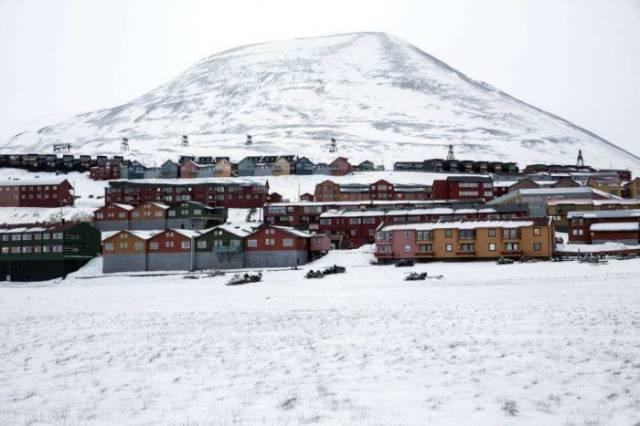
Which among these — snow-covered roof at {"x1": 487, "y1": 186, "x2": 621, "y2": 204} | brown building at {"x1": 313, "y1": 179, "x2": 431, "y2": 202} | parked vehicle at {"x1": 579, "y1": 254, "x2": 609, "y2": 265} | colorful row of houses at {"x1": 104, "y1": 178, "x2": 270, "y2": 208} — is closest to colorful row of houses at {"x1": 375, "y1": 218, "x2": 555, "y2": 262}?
parked vehicle at {"x1": 579, "y1": 254, "x2": 609, "y2": 265}

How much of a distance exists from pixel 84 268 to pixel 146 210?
632 inches

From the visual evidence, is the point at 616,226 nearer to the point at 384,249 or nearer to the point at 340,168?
the point at 384,249

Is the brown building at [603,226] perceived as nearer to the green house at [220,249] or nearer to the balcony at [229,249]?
the green house at [220,249]

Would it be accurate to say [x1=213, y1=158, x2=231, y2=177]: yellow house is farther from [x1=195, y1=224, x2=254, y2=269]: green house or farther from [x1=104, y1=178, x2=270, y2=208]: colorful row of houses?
[x1=195, y1=224, x2=254, y2=269]: green house

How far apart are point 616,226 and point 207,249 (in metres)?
44.2

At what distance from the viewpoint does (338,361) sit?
1616cm

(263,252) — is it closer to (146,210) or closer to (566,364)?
(146,210)

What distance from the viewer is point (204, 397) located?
13328 mm

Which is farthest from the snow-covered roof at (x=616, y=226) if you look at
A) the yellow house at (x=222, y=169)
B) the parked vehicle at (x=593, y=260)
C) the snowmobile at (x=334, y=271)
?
the yellow house at (x=222, y=169)

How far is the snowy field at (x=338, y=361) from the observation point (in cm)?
1202

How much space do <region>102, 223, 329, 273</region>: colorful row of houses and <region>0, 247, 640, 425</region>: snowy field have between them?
36.0 m

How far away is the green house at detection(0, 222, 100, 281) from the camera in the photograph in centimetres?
7162

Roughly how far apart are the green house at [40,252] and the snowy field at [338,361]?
41.9 meters

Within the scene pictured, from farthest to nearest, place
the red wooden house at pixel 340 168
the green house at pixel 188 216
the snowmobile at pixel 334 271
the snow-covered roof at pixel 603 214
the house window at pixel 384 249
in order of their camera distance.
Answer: the red wooden house at pixel 340 168 → the green house at pixel 188 216 → the snow-covered roof at pixel 603 214 → the house window at pixel 384 249 → the snowmobile at pixel 334 271
